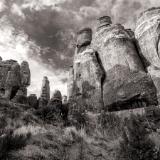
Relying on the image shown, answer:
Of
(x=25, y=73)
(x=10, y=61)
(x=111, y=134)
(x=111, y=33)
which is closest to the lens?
(x=111, y=134)

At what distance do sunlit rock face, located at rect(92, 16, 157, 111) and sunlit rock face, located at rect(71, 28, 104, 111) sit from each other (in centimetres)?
54

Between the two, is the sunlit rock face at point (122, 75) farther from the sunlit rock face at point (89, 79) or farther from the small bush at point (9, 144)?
the small bush at point (9, 144)

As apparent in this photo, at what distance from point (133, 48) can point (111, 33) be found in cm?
296

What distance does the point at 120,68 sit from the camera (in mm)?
15703

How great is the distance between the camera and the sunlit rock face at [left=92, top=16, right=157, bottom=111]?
13.5 meters

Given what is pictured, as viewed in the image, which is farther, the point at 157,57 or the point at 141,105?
the point at 157,57

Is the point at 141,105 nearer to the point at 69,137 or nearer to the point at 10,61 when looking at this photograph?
the point at 69,137

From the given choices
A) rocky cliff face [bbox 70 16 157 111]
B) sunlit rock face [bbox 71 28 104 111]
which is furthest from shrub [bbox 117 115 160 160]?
sunlit rock face [bbox 71 28 104 111]

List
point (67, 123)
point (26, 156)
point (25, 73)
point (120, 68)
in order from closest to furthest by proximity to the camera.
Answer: point (26, 156) → point (67, 123) → point (120, 68) → point (25, 73)

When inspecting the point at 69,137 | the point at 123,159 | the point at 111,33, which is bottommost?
the point at 123,159

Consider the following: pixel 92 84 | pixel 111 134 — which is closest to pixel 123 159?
pixel 111 134

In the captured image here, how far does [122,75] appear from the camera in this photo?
1523 cm

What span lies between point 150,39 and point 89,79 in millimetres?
6457

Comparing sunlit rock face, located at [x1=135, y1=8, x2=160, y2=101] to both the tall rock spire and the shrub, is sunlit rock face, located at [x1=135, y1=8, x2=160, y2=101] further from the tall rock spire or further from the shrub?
the shrub
